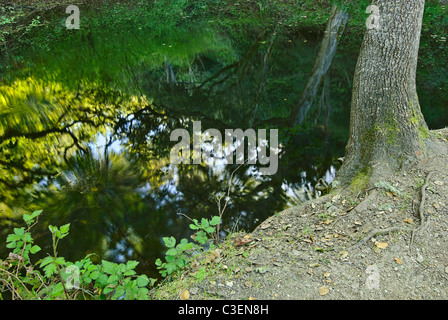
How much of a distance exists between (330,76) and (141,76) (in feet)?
19.9

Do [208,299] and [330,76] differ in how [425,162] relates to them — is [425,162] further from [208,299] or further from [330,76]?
[330,76]

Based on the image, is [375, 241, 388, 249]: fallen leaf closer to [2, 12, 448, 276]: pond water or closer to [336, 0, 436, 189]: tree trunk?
[336, 0, 436, 189]: tree trunk

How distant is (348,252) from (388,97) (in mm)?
1962

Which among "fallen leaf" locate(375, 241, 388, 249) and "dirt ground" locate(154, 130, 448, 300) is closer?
"dirt ground" locate(154, 130, 448, 300)

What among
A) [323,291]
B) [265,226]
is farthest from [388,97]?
[323,291]

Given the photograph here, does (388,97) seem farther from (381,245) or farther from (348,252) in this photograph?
(348,252)

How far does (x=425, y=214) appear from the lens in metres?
3.30

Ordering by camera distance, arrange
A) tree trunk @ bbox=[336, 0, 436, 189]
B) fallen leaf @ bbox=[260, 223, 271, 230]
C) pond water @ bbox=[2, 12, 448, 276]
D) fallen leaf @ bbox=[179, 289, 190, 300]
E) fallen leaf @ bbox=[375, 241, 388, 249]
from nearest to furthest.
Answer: fallen leaf @ bbox=[179, 289, 190, 300] → fallen leaf @ bbox=[375, 241, 388, 249] → tree trunk @ bbox=[336, 0, 436, 189] → fallen leaf @ bbox=[260, 223, 271, 230] → pond water @ bbox=[2, 12, 448, 276]

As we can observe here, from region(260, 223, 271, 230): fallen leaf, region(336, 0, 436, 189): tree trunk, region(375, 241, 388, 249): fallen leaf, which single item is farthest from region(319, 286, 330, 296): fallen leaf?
region(336, 0, 436, 189): tree trunk

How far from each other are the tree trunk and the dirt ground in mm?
255

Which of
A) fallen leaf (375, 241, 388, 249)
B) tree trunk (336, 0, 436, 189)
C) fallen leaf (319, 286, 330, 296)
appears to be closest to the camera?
fallen leaf (319, 286, 330, 296)

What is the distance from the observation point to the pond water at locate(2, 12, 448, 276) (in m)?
4.91

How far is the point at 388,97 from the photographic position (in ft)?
12.5
